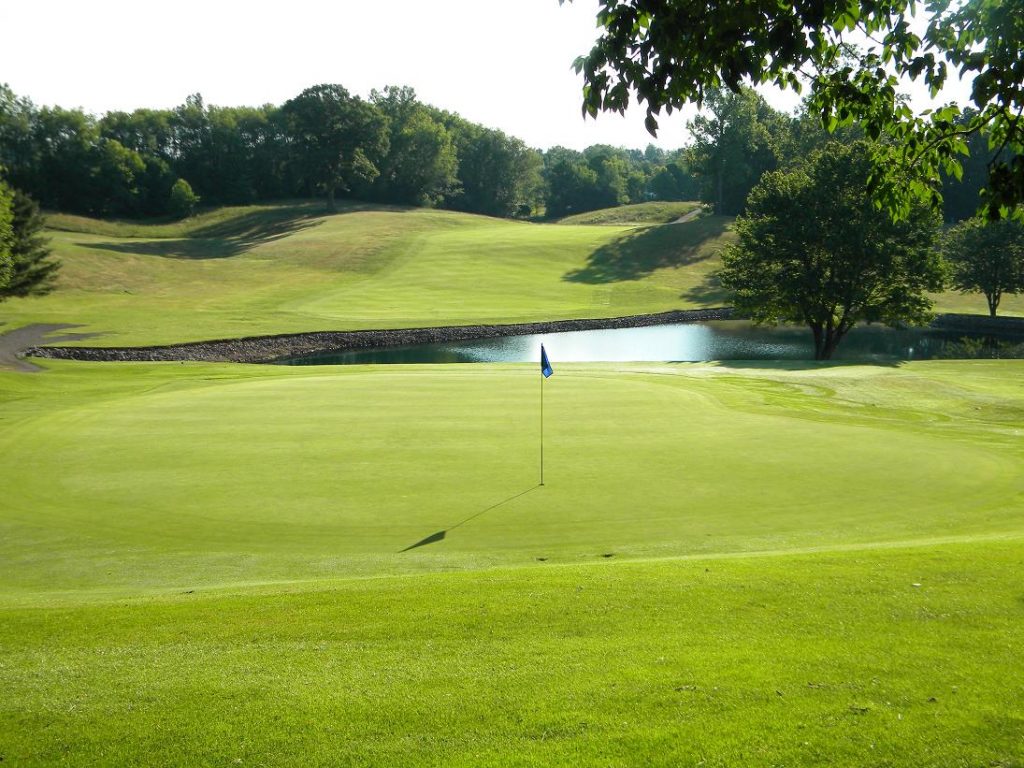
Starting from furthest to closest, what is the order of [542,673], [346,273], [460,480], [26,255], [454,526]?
[346,273]
[26,255]
[460,480]
[454,526]
[542,673]

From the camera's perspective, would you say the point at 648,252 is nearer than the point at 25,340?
No

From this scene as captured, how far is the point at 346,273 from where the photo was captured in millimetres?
84188

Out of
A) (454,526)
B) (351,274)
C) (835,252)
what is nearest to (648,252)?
(351,274)

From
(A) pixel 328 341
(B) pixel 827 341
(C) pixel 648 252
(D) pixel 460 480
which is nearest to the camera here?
(D) pixel 460 480

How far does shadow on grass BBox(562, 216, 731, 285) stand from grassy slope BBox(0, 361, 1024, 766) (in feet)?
217

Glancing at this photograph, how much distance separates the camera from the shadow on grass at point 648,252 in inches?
3531

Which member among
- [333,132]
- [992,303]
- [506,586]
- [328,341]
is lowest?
[506,586]

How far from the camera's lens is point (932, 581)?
31.8 feet

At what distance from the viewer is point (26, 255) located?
57.7 metres

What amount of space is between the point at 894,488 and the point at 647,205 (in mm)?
134073

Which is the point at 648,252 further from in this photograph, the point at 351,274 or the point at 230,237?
the point at 230,237

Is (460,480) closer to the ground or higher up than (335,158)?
closer to the ground

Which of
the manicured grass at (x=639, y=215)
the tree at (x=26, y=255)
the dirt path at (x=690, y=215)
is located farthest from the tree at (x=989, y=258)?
the tree at (x=26, y=255)

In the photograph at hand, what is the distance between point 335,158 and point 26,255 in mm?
70385
